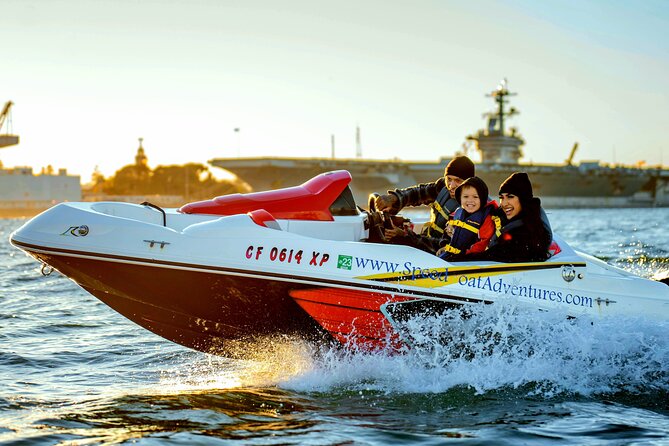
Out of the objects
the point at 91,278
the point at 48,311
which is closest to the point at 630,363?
the point at 91,278

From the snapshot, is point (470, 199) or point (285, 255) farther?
point (470, 199)

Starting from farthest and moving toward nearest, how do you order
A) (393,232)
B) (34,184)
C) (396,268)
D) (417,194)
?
→ 1. (34,184)
2. (417,194)
3. (393,232)
4. (396,268)

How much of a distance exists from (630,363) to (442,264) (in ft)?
5.53

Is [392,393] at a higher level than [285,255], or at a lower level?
lower

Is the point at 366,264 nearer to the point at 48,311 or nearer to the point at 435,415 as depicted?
the point at 435,415

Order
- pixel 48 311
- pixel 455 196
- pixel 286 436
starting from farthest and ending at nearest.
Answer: pixel 48 311, pixel 455 196, pixel 286 436

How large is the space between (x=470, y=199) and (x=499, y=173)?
74.5 meters

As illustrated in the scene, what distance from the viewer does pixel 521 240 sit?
6.66 m

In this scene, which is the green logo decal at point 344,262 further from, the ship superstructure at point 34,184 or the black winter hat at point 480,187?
the ship superstructure at point 34,184

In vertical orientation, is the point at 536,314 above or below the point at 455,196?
below

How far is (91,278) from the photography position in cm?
684

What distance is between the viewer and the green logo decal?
647 cm

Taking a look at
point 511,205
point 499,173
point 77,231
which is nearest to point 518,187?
point 511,205

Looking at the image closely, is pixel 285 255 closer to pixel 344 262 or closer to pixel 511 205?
pixel 344 262
